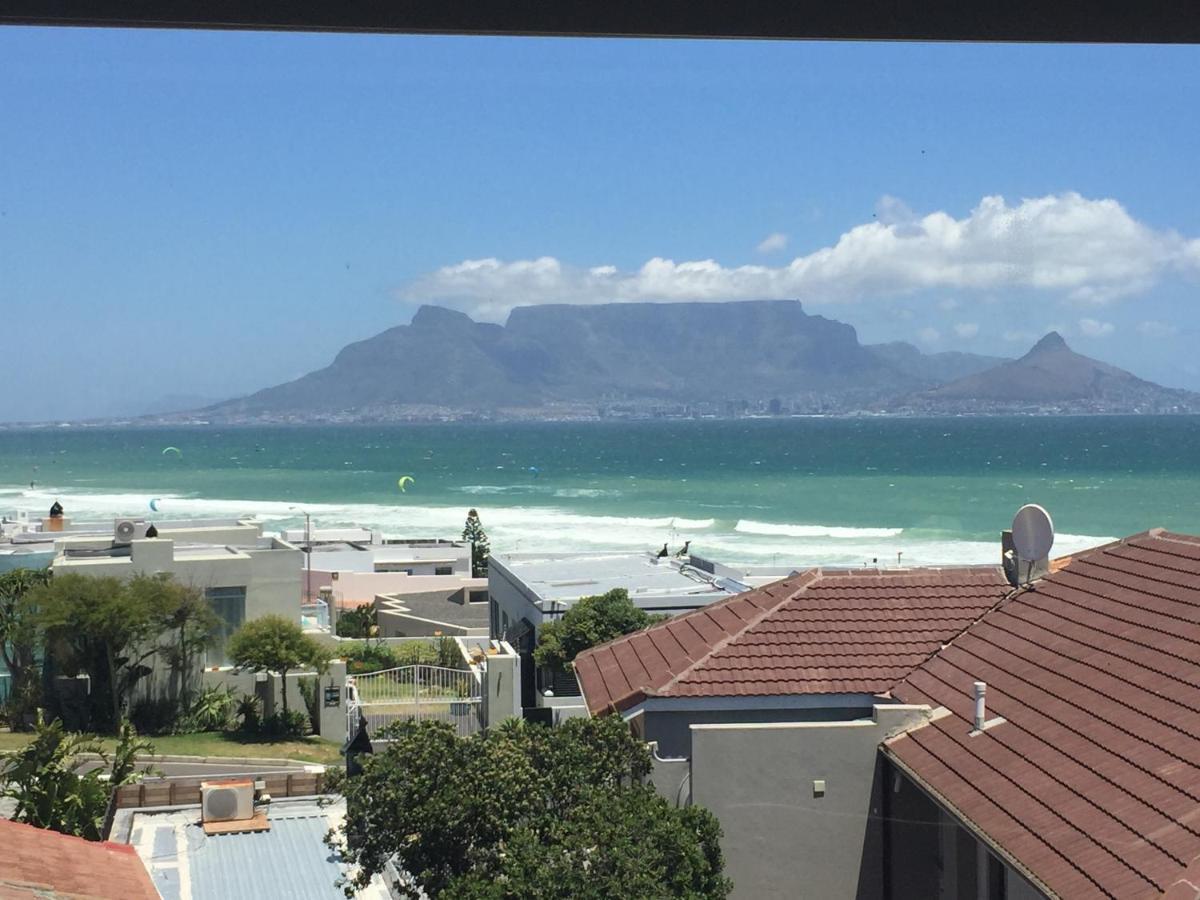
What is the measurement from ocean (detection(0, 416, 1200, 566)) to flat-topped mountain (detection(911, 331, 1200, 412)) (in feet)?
8.50

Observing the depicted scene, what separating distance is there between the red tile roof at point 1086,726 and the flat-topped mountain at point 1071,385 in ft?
384

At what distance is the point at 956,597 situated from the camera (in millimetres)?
9719

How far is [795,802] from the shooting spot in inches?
303

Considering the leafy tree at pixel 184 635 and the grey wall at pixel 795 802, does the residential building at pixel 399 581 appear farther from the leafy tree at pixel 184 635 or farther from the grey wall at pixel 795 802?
the grey wall at pixel 795 802

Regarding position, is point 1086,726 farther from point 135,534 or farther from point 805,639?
point 135,534

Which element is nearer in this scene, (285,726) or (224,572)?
(285,726)

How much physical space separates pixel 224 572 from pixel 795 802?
14087mm

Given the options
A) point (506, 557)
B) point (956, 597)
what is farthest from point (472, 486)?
point (956, 597)

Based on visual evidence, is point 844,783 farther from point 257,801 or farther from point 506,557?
point 506,557

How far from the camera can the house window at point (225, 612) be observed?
19.5 m

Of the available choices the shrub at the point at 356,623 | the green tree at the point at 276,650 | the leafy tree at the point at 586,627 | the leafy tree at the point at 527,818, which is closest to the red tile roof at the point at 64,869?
the leafy tree at the point at 527,818

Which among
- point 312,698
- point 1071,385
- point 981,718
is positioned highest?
point 1071,385

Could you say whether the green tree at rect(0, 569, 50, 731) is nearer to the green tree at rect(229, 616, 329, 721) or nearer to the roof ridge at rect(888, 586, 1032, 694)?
the green tree at rect(229, 616, 329, 721)

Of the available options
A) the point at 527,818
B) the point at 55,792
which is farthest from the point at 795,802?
the point at 55,792
